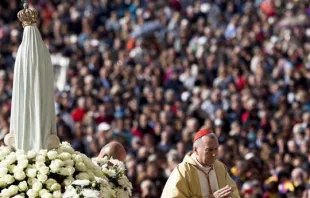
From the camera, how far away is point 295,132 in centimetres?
2411

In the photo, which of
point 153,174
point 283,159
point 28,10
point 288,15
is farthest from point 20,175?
point 288,15

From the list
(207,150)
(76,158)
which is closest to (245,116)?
(207,150)

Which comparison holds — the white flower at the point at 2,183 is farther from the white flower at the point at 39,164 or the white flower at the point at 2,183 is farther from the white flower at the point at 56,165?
the white flower at the point at 56,165

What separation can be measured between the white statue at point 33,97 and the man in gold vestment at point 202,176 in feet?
6.22

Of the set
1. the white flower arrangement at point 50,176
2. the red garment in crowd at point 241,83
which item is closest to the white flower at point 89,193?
the white flower arrangement at point 50,176

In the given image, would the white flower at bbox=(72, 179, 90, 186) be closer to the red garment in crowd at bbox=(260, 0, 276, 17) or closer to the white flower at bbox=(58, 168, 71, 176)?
the white flower at bbox=(58, 168, 71, 176)

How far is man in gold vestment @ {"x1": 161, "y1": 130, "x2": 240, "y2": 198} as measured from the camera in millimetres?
15031

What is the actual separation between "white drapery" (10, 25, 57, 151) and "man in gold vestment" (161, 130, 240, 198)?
1.94 meters

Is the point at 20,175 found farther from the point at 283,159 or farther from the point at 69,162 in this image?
the point at 283,159

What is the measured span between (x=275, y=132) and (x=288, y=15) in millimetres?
7297

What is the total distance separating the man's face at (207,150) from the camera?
1499 cm

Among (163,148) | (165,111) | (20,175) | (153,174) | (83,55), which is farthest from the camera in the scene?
(83,55)

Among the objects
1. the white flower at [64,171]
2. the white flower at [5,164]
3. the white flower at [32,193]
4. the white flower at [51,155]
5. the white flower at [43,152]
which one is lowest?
the white flower at [32,193]

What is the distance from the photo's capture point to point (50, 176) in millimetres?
13680
